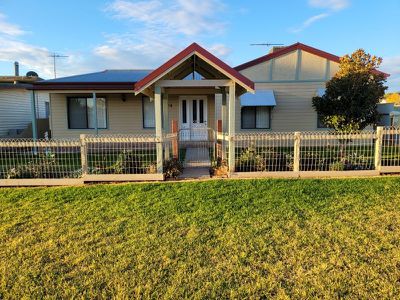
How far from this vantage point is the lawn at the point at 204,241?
3.39 metres

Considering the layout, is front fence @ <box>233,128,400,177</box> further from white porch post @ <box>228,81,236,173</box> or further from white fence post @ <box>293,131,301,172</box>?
white porch post @ <box>228,81,236,173</box>

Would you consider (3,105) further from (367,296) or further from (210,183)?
(367,296)

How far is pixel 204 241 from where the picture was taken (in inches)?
176

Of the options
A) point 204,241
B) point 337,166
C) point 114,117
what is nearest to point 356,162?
point 337,166

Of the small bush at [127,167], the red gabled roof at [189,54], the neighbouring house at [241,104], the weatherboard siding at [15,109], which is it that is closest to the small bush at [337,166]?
the red gabled roof at [189,54]

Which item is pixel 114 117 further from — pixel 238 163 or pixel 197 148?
pixel 238 163

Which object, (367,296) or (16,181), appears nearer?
(367,296)

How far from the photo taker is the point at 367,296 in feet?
10.4

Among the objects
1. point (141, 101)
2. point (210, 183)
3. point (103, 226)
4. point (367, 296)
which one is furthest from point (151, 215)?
point (141, 101)

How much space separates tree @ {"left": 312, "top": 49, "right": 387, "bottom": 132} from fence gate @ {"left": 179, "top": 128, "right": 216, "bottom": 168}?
430 centimetres

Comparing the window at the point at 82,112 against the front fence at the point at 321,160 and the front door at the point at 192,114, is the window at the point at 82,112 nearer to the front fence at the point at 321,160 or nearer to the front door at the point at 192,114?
the front door at the point at 192,114

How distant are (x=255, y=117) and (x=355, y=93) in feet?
18.5

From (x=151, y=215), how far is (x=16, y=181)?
13.7 feet

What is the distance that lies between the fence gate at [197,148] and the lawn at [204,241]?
2763 millimetres
